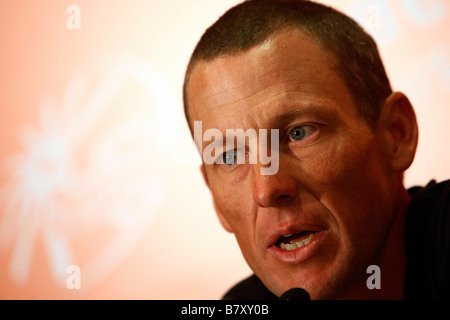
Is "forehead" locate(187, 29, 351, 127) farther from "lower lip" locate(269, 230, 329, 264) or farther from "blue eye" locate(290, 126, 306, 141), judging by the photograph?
"lower lip" locate(269, 230, 329, 264)

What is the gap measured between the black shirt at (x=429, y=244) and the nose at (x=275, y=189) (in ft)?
1.16

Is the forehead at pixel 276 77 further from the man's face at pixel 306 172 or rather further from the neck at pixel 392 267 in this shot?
the neck at pixel 392 267

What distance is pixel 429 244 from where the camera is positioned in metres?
1.30

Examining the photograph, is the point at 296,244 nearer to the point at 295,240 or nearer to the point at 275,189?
the point at 295,240

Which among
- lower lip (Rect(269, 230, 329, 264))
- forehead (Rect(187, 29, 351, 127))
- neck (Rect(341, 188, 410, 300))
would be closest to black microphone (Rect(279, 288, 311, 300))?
lower lip (Rect(269, 230, 329, 264))

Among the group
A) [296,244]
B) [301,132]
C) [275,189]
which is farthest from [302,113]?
[296,244]

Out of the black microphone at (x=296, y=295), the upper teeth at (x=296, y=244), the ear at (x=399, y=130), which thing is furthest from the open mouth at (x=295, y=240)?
the ear at (x=399, y=130)

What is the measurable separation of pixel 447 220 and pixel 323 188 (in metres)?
0.30

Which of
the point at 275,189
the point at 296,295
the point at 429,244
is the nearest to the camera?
the point at 296,295

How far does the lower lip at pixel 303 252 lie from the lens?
4.05 ft

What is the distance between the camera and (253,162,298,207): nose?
1204 mm

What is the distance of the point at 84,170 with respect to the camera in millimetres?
1727

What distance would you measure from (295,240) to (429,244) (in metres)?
0.33
